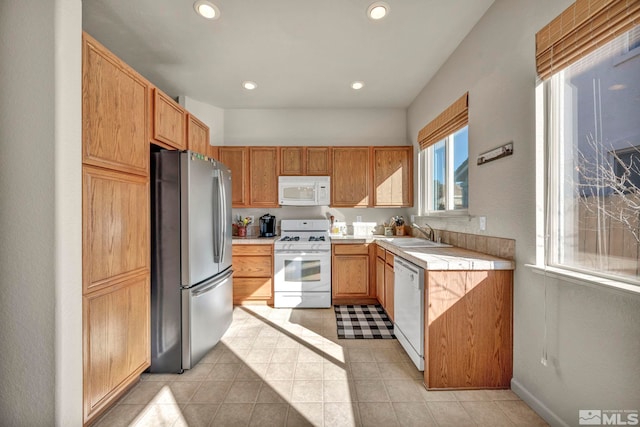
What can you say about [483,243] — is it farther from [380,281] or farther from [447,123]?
[380,281]

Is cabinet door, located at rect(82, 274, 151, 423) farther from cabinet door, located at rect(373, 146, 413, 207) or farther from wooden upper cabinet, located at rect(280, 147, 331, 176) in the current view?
cabinet door, located at rect(373, 146, 413, 207)

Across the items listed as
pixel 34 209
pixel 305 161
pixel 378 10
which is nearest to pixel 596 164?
pixel 378 10

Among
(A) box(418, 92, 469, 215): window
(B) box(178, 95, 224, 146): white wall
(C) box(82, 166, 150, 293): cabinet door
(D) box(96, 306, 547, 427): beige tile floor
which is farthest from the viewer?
(B) box(178, 95, 224, 146): white wall

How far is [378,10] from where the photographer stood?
1.94 metres

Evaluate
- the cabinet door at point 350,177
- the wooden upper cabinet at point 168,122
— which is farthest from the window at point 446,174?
the wooden upper cabinet at point 168,122

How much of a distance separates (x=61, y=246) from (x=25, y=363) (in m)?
0.60

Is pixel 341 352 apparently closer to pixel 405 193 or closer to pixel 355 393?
pixel 355 393

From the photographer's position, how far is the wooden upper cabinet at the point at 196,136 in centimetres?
256

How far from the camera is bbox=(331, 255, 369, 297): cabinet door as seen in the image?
3.40 meters

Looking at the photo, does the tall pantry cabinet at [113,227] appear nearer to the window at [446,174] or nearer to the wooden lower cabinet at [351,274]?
the wooden lower cabinet at [351,274]

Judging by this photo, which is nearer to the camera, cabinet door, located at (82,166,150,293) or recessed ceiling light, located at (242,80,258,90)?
cabinet door, located at (82,166,150,293)

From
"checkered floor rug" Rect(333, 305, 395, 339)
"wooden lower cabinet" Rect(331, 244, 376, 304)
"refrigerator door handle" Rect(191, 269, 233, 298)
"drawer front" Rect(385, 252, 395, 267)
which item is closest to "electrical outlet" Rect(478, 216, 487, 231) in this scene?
"drawer front" Rect(385, 252, 395, 267)

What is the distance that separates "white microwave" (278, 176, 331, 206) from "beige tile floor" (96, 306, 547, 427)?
5.96ft

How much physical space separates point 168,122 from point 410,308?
2.49m
